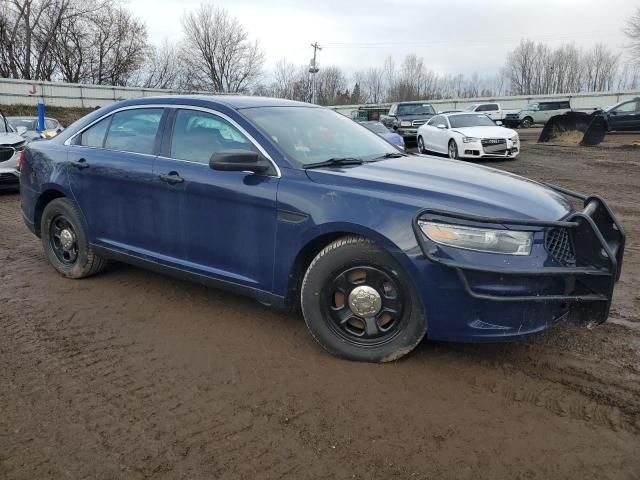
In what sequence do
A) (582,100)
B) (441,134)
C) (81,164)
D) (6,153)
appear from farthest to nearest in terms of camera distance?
1. (582,100)
2. (441,134)
3. (6,153)
4. (81,164)

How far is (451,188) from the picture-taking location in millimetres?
3232

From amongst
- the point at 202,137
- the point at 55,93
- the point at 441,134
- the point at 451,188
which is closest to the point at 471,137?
the point at 441,134

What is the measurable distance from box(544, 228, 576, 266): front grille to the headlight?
0.14m

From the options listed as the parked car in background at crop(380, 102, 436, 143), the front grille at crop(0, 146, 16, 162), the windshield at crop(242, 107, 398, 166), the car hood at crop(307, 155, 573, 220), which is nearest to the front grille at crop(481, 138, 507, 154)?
the parked car in background at crop(380, 102, 436, 143)

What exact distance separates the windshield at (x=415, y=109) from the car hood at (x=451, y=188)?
1866 centimetres

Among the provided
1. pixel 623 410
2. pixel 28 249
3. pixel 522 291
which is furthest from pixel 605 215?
pixel 28 249

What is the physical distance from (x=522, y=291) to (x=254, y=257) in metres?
1.68

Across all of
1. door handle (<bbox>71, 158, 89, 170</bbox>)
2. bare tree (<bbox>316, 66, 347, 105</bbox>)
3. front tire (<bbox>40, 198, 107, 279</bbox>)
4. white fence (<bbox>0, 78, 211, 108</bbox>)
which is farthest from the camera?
bare tree (<bbox>316, 66, 347, 105</bbox>)

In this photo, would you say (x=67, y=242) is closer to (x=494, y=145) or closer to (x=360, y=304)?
(x=360, y=304)

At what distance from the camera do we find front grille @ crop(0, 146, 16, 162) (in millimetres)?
9711

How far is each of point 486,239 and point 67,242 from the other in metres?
3.81

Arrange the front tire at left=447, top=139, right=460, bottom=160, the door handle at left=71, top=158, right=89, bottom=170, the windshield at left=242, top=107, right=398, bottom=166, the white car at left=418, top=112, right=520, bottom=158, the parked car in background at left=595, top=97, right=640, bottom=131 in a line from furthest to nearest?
the parked car in background at left=595, top=97, right=640, bottom=131, the front tire at left=447, top=139, right=460, bottom=160, the white car at left=418, top=112, right=520, bottom=158, the door handle at left=71, top=158, right=89, bottom=170, the windshield at left=242, top=107, right=398, bottom=166

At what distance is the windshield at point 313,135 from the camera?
3713 mm

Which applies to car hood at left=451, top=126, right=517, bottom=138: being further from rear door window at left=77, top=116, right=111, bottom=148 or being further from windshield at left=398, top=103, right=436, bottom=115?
rear door window at left=77, top=116, right=111, bottom=148
